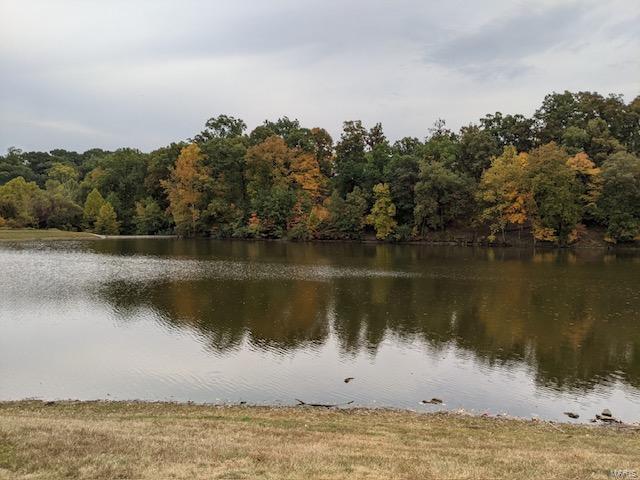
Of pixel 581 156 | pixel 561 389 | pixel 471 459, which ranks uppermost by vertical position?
pixel 581 156

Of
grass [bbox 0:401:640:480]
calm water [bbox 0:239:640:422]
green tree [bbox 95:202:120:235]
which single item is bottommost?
calm water [bbox 0:239:640:422]

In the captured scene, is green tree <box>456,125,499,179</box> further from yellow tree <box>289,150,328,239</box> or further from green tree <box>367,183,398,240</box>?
yellow tree <box>289,150,328,239</box>

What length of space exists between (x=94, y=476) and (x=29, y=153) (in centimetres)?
15753

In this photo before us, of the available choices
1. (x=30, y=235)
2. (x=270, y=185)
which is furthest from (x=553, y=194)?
(x=30, y=235)

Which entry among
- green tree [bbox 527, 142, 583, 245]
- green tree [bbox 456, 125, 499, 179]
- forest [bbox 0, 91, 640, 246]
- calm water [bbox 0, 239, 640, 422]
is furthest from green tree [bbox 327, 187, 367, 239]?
calm water [bbox 0, 239, 640, 422]

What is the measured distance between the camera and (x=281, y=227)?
75312 millimetres

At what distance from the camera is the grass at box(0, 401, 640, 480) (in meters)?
6.50

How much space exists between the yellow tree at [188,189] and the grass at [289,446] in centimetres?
7013

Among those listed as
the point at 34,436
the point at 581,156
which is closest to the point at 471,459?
the point at 34,436

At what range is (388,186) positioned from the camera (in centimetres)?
7156

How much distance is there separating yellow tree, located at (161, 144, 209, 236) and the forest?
17cm

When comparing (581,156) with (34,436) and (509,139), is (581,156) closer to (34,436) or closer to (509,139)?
(509,139)

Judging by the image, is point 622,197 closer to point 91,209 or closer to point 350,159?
point 350,159

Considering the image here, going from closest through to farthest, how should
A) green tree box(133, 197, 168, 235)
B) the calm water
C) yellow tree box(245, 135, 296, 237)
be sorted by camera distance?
the calm water
yellow tree box(245, 135, 296, 237)
green tree box(133, 197, 168, 235)
